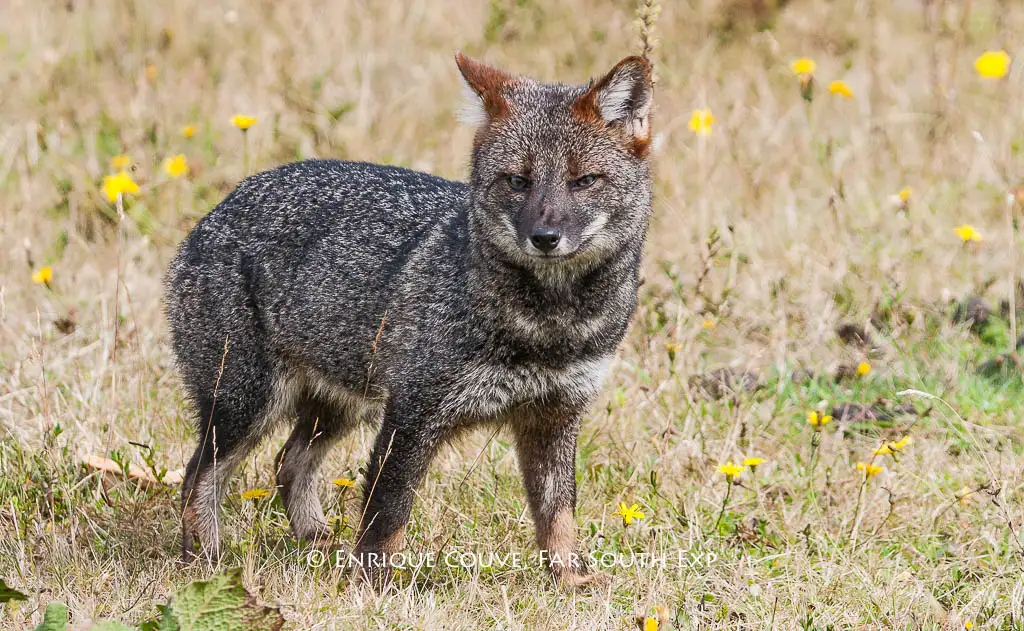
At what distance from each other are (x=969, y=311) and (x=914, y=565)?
2155mm

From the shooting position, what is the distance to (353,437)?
5.47 meters

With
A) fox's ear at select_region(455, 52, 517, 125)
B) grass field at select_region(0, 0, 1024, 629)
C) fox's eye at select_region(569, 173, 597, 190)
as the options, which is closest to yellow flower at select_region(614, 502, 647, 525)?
grass field at select_region(0, 0, 1024, 629)

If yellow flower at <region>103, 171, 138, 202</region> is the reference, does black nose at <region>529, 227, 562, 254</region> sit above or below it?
above

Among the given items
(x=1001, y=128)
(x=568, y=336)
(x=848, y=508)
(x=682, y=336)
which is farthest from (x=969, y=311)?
(x=568, y=336)

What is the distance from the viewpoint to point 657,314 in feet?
20.6

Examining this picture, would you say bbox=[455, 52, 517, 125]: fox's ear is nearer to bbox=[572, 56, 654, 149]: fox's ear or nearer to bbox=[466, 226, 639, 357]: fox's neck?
bbox=[572, 56, 654, 149]: fox's ear

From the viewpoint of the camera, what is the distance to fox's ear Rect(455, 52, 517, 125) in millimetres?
4348

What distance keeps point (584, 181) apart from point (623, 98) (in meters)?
0.34

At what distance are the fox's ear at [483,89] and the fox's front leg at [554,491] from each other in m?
1.13

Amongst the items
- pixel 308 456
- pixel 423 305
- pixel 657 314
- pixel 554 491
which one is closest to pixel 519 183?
pixel 423 305

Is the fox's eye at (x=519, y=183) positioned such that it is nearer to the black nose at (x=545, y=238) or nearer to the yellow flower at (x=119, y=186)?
the black nose at (x=545, y=238)

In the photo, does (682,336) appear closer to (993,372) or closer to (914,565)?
(993,372)

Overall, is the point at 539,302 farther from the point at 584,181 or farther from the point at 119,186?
the point at 119,186

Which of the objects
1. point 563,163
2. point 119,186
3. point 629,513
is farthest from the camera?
point 119,186
